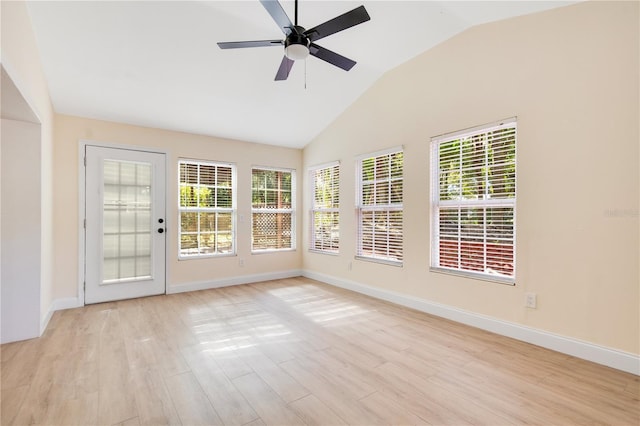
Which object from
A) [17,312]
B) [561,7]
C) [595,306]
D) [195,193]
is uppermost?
[561,7]

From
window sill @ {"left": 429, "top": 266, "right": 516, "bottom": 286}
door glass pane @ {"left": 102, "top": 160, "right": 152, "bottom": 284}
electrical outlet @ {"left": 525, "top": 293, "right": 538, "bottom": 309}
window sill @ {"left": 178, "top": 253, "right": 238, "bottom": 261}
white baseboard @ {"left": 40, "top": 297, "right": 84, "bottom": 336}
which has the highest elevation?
door glass pane @ {"left": 102, "top": 160, "right": 152, "bottom": 284}

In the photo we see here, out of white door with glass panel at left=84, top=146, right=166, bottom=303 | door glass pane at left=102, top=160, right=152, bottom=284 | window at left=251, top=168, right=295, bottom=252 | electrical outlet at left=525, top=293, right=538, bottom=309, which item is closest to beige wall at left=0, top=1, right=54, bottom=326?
white door with glass panel at left=84, top=146, right=166, bottom=303

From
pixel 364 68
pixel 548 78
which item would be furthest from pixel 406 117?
pixel 548 78

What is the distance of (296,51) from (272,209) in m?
3.68

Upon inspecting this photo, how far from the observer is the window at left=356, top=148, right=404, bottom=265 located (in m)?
4.18

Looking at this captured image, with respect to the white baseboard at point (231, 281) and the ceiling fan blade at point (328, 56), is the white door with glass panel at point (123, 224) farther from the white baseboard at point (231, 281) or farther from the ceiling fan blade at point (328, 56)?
the ceiling fan blade at point (328, 56)

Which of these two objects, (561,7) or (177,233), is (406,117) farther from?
(177,233)

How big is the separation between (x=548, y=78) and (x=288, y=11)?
2.47 metres

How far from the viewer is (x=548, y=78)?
9.12 ft

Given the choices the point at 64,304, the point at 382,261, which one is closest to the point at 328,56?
the point at 382,261

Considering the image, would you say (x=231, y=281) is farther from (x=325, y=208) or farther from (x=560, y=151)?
(x=560, y=151)

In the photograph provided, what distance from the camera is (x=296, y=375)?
2305 mm

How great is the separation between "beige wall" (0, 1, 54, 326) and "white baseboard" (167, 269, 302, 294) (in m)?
1.50

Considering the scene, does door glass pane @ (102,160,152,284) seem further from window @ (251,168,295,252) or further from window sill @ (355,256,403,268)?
window sill @ (355,256,403,268)
